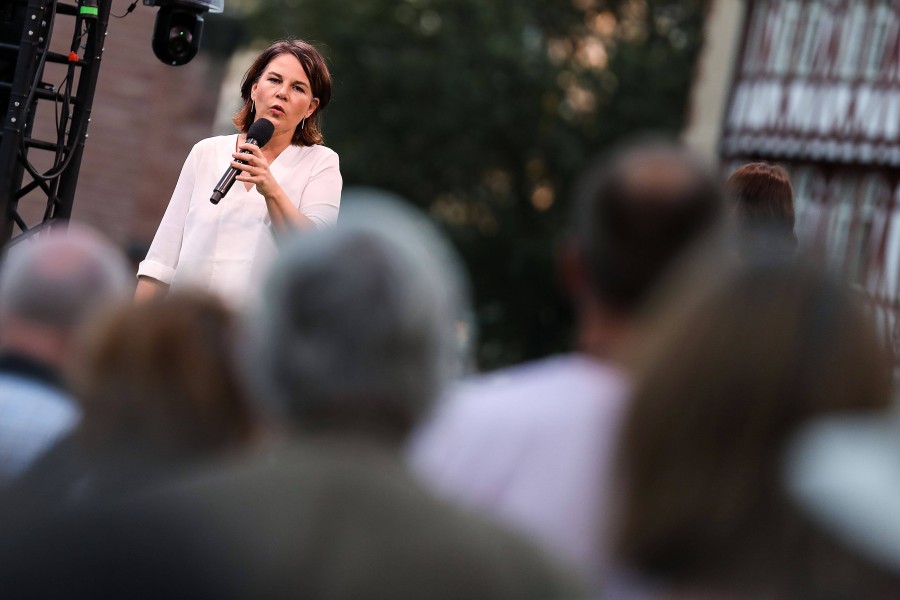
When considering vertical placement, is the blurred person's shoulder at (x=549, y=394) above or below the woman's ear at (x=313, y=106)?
below

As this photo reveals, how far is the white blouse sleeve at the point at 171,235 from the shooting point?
5676mm

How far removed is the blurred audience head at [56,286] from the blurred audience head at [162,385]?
13.5 inches

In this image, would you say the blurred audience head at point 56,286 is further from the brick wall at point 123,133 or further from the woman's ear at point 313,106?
the brick wall at point 123,133

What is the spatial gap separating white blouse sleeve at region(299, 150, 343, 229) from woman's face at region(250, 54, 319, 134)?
0.17 m

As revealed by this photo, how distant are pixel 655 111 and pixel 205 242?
97.6 feet

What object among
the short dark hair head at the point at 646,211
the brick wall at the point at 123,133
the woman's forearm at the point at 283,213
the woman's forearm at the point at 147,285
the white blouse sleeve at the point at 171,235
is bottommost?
the brick wall at the point at 123,133

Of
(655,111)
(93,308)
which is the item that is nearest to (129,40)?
(655,111)

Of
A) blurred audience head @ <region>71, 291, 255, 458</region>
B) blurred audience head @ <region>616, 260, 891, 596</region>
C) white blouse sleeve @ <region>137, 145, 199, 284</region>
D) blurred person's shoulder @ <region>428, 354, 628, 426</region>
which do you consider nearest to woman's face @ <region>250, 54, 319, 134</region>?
white blouse sleeve @ <region>137, 145, 199, 284</region>

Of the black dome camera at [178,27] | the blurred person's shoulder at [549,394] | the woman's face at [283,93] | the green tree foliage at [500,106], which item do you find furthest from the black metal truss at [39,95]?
the green tree foliage at [500,106]

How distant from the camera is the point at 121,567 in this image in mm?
1980

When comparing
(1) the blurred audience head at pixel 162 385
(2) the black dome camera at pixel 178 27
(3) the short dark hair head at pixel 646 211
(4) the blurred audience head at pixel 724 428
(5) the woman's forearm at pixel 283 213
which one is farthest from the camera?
(2) the black dome camera at pixel 178 27

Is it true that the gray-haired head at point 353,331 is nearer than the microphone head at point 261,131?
Yes

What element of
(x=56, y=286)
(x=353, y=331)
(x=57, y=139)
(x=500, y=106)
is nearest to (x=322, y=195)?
(x=57, y=139)

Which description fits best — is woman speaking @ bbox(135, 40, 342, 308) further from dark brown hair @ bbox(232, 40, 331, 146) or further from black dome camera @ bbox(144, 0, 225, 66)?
black dome camera @ bbox(144, 0, 225, 66)
